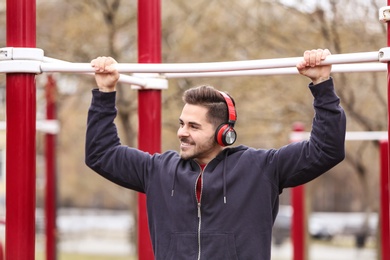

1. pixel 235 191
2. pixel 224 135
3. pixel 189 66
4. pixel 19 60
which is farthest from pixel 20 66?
pixel 235 191

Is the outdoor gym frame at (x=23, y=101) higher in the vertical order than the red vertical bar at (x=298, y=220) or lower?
higher

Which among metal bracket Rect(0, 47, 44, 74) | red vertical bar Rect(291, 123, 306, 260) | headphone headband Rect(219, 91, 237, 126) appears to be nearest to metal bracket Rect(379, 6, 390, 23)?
headphone headband Rect(219, 91, 237, 126)

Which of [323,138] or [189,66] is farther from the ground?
[189,66]

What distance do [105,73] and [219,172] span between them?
658mm

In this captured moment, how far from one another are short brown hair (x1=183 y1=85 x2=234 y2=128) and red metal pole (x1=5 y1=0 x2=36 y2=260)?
2.38ft

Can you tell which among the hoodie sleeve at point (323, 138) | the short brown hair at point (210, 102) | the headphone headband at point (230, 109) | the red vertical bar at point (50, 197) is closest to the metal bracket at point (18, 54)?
the short brown hair at point (210, 102)

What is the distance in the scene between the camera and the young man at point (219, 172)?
322 cm

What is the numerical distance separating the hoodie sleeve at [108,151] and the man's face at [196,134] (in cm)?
25

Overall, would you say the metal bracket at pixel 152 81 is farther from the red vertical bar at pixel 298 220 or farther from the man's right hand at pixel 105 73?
the red vertical bar at pixel 298 220

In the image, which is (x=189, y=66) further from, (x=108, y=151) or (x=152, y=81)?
(x=152, y=81)

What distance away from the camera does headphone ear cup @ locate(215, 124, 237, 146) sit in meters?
3.33

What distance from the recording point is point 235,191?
329 cm

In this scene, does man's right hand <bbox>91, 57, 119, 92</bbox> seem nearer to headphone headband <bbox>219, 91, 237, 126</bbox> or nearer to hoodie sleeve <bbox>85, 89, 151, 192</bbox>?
hoodie sleeve <bbox>85, 89, 151, 192</bbox>

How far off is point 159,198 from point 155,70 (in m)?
0.56
